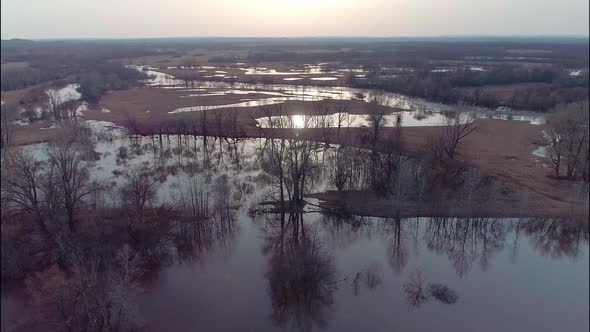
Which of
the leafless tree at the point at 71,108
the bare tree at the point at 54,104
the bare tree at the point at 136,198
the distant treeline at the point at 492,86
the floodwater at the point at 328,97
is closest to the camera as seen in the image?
the bare tree at the point at 136,198

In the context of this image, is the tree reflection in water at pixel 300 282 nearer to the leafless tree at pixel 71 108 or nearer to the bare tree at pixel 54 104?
the bare tree at pixel 54 104

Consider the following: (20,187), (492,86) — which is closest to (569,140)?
(20,187)

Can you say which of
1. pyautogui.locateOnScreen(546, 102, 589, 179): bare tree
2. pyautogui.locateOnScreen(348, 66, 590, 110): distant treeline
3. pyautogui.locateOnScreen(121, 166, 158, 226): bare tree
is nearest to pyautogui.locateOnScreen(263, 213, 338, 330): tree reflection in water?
pyautogui.locateOnScreen(121, 166, 158, 226): bare tree

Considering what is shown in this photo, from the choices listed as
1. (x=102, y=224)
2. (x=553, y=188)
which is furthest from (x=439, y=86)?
(x=102, y=224)

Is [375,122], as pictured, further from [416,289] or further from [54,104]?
[54,104]

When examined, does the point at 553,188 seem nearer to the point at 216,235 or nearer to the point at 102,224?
the point at 216,235

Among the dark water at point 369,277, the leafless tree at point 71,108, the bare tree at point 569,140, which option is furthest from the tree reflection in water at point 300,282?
the leafless tree at point 71,108
